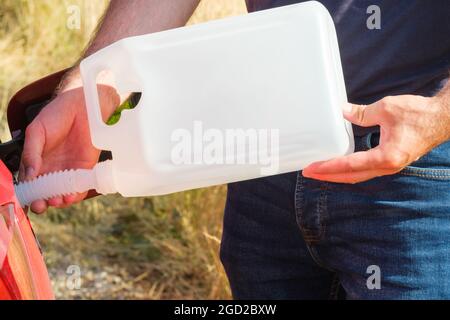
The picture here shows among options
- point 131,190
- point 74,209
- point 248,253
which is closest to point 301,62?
point 131,190

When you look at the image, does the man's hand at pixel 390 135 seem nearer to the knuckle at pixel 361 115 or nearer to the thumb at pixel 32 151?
the knuckle at pixel 361 115

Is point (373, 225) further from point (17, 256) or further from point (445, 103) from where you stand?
point (17, 256)

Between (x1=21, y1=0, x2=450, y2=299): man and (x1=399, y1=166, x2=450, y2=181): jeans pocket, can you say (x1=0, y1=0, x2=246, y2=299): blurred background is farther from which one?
(x1=399, y1=166, x2=450, y2=181): jeans pocket

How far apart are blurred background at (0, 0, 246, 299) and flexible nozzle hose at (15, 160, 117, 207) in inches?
79.6

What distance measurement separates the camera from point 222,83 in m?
1.28

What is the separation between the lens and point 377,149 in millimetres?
1400

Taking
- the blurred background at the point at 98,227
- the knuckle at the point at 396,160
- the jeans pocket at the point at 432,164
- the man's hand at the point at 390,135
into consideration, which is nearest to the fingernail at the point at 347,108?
the man's hand at the point at 390,135

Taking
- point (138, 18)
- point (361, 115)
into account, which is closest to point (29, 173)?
point (138, 18)

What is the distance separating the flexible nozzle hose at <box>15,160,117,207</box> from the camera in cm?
133

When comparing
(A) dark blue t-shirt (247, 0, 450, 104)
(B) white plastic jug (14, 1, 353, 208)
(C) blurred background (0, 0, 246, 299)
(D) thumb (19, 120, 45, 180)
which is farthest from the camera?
(C) blurred background (0, 0, 246, 299)

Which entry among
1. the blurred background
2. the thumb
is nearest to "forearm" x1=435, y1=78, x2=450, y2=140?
the thumb

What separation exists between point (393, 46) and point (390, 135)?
26 cm

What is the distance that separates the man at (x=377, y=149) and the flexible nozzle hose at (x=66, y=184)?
66mm
